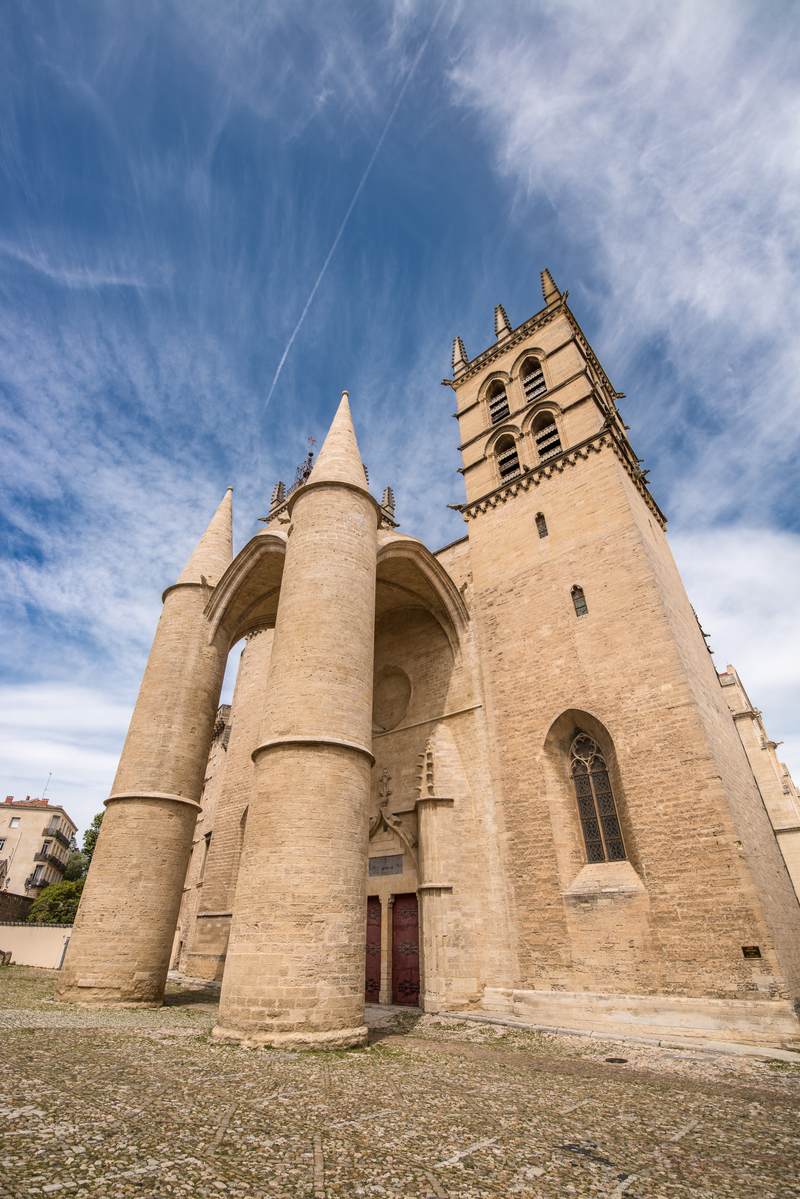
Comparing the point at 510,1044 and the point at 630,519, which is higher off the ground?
the point at 630,519

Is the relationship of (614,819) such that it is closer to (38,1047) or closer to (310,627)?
(310,627)

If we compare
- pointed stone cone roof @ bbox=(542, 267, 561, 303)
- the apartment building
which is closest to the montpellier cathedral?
pointed stone cone roof @ bbox=(542, 267, 561, 303)

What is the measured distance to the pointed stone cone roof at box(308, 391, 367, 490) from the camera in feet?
36.3

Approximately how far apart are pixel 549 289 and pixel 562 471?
26.9 feet

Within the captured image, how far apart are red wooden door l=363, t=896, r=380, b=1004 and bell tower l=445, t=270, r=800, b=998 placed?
11.4 feet

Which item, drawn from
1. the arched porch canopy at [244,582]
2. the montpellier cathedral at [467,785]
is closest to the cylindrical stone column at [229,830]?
the montpellier cathedral at [467,785]

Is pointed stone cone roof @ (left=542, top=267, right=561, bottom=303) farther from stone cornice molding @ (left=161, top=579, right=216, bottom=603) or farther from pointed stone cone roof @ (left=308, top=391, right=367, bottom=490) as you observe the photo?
stone cornice molding @ (left=161, top=579, right=216, bottom=603)

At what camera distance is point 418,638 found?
14.5 metres

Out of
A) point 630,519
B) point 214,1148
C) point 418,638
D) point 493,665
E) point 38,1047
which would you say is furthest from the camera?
point 418,638

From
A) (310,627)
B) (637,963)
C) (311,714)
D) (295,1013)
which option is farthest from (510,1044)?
(310,627)

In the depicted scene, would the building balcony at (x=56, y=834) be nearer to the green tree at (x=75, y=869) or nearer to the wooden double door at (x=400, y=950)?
the green tree at (x=75, y=869)

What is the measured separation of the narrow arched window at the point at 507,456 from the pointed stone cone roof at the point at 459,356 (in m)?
4.74

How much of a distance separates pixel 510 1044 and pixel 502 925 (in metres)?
2.86

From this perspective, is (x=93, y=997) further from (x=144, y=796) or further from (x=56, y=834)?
(x=56, y=834)
